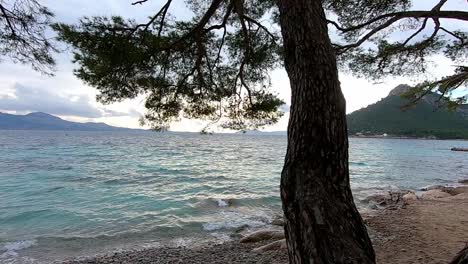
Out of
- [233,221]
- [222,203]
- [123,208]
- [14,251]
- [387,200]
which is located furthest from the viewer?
[387,200]

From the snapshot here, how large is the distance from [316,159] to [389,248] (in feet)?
14.1

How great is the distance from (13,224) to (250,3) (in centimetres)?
801

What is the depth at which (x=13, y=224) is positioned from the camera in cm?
784

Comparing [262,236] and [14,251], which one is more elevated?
[262,236]

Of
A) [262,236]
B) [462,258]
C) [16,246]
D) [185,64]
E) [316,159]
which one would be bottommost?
[16,246]

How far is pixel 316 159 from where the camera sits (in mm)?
1818

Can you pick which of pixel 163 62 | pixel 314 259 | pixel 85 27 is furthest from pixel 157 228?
pixel 314 259

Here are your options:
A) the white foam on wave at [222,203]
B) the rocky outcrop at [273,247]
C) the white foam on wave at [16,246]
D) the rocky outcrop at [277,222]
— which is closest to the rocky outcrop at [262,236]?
the rocky outcrop at [273,247]

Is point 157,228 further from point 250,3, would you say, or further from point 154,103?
point 250,3

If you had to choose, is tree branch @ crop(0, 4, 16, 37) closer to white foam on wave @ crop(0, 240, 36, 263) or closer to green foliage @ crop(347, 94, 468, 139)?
white foam on wave @ crop(0, 240, 36, 263)

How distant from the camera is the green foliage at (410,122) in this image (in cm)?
8275

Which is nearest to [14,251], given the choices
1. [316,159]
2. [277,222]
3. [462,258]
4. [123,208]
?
[123,208]

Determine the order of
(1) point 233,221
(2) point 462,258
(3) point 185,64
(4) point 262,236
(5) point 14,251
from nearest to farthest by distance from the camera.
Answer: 1. (2) point 462,258
2. (3) point 185,64
3. (5) point 14,251
4. (4) point 262,236
5. (1) point 233,221

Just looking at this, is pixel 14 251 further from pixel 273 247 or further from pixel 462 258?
pixel 462 258
